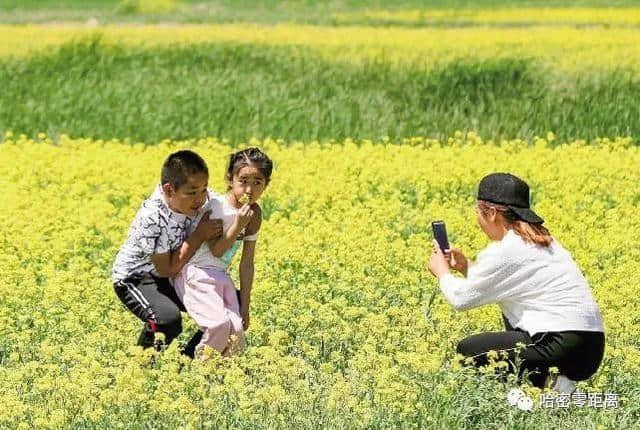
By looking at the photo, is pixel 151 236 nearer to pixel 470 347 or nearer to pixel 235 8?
pixel 470 347

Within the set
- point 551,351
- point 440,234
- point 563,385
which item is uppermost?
point 440,234

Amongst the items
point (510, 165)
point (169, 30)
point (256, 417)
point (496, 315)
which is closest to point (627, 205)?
point (510, 165)

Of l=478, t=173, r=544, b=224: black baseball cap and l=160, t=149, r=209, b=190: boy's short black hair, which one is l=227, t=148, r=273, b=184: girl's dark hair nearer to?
l=160, t=149, r=209, b=190: boy's short black hair

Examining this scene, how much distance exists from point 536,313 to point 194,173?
5.55 feet

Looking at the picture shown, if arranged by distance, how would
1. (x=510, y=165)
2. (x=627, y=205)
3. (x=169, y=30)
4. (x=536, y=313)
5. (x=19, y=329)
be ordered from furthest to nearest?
(x=169, y=30)
(x=510, y=165)
(x=627, y=205)
(x=19, y=329)
(x=536, y=313)

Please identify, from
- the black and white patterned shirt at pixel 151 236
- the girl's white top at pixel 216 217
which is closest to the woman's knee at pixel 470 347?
the girl's white top at pixel 216 217

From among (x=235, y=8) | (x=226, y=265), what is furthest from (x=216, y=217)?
(x=235, y=8)

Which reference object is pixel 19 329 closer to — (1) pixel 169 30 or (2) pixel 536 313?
(2) pixel 536 313

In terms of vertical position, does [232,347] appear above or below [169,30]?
above

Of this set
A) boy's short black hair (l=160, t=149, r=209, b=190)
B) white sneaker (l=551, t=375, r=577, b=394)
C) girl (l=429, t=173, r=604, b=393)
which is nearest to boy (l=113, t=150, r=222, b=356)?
A: boy's short black hair (l=160, t=149, r=209, b=190)

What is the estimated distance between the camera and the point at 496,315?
8.12m

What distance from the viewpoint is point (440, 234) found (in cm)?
695

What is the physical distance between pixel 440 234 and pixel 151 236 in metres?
1.38

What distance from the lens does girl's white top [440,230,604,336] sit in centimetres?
672
